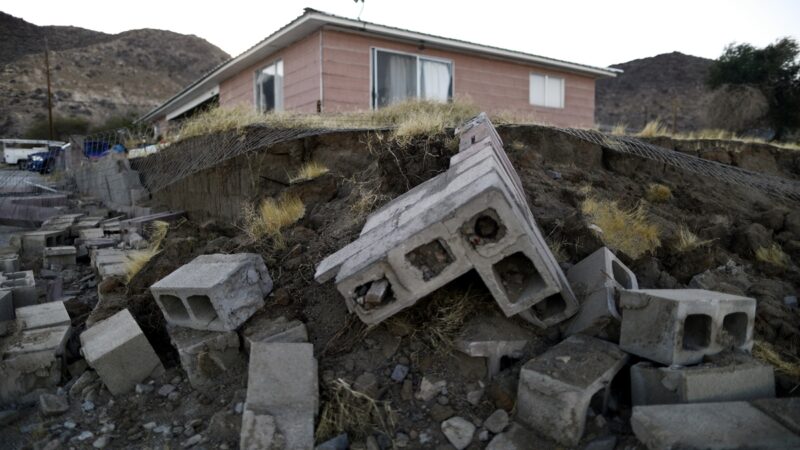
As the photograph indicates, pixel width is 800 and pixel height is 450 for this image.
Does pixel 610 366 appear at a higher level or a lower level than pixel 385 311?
lower

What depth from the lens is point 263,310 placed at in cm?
392

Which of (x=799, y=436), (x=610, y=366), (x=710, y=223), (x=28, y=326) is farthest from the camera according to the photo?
(x=710, y=223)

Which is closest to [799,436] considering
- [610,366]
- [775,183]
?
[610,366]

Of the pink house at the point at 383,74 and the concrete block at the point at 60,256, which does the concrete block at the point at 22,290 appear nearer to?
the concrete block at the point at 60,256

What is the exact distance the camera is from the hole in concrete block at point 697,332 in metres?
2.90

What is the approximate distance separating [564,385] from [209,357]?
237 cm

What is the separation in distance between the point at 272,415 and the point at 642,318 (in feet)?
7.02

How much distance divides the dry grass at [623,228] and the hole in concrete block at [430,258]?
1.76 metres

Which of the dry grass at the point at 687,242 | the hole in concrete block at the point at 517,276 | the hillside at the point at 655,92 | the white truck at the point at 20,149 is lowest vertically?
the hole in concrete block at the point at 517,276

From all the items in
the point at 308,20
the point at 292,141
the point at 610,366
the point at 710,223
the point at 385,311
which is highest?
the point at 308,20

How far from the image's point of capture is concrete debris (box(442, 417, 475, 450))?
2.85 metres

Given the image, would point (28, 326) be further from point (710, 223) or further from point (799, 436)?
point (710, 223)

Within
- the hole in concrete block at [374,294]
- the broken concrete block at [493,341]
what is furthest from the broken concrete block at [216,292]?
the broken concrete block at [493,341]

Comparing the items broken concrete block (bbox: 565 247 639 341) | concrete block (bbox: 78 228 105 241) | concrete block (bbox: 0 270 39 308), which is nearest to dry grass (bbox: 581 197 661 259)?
broken concrete block (bbox: 565 247 639 341)
